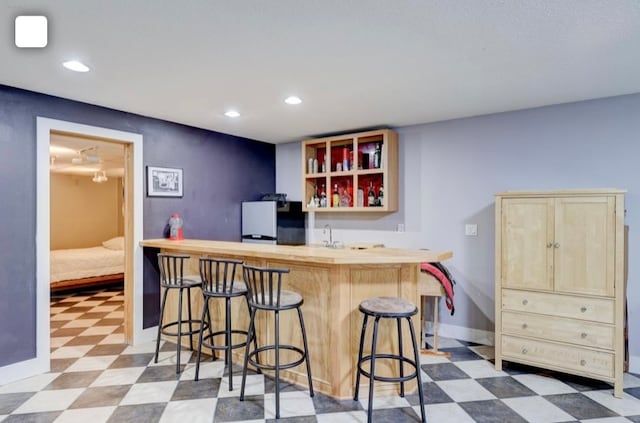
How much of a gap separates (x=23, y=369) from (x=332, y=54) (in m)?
3.35

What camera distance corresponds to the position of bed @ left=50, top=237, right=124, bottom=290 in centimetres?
560

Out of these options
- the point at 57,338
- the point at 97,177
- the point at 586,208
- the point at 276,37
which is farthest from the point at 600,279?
the point at 97,177

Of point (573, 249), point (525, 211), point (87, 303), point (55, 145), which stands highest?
point (55, 145)

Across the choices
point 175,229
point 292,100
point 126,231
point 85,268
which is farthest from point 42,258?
point 85,268

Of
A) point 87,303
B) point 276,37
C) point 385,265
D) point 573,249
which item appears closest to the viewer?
point 276,37

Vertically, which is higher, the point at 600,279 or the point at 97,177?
the point at 97,177

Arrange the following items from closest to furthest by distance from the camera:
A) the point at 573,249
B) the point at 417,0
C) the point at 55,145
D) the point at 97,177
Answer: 1. the point at 417,0
2. the point at 573,249
3. the point at 55,145
4. the point at 97,177

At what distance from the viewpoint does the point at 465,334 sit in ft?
12.7

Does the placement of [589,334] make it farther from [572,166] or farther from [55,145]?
[55,145]

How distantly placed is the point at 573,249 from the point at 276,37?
8.65ft

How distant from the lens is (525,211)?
9.92 feet

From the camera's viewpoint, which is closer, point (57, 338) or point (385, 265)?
point (385, 265)

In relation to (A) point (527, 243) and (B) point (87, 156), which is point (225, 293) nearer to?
(A) point (527, 243)

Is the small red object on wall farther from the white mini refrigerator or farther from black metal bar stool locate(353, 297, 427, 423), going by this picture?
black metal bar stool locate(353, 297, 427, 423)
